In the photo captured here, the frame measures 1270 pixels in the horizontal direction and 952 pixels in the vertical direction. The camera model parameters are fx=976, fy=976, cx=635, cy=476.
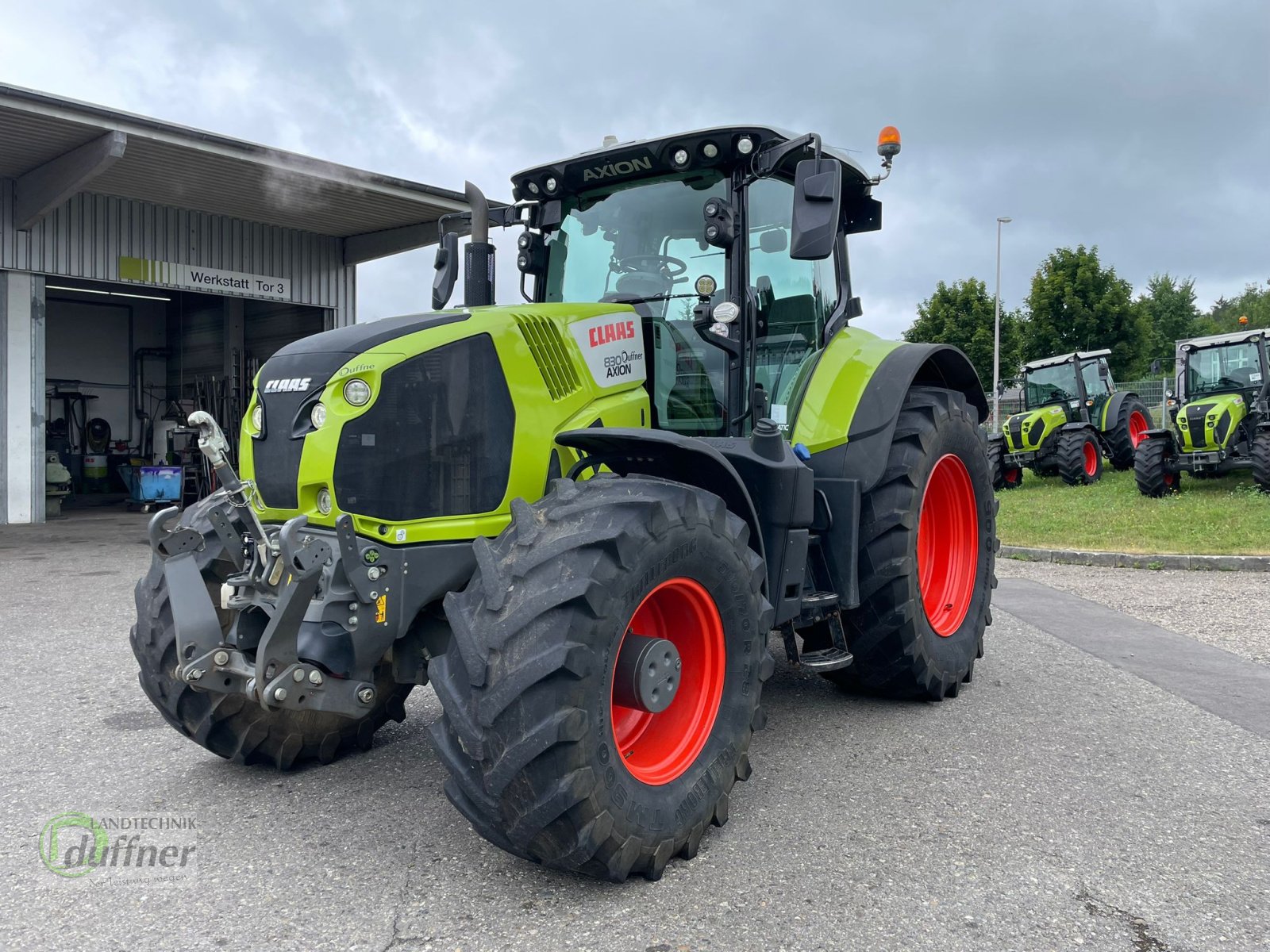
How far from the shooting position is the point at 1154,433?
14531 mm

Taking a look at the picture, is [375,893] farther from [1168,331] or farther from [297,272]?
[1168,331]

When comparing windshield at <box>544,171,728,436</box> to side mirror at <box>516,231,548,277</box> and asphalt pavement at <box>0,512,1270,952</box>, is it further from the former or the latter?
asphalt pavement at <box>0,512,1270,952</box>

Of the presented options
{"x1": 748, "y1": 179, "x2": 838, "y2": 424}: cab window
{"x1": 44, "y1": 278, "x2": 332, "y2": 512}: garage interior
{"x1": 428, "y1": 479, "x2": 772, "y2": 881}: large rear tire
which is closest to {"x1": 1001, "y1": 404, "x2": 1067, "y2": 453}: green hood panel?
{"x1": 44, "y1": 278, "x2": 332, "y2": 512}: garage interior

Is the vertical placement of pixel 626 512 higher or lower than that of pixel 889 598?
A: higher

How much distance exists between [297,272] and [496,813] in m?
16.6

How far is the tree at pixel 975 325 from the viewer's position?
3697 cm

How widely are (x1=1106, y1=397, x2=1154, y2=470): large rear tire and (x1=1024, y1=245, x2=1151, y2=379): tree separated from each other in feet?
52.7

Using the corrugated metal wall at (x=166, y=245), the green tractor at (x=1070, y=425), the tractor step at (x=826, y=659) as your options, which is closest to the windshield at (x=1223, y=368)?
the green tractor at (x=1070, y=425)

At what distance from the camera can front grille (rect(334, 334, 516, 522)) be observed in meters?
3.05

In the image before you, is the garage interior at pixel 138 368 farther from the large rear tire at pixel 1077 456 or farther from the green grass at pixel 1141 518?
the large rear tire at pixel 1077 456

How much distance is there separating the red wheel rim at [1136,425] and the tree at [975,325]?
59.0 feet

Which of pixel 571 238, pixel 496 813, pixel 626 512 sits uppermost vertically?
pixel 571 238

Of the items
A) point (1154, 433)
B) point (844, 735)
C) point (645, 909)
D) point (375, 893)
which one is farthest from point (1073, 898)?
point (1154, 433)

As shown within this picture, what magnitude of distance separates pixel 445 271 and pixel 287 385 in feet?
4.87
